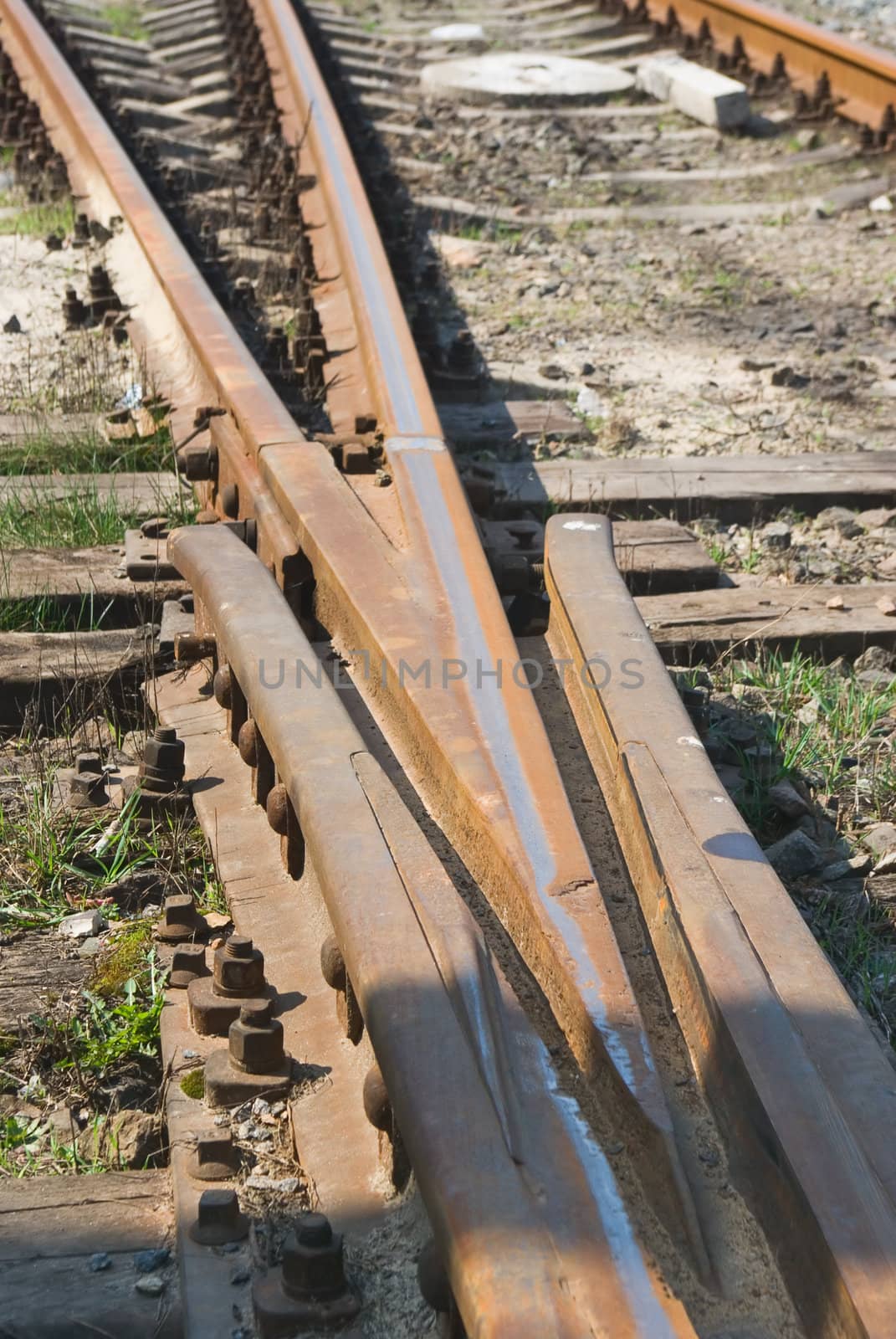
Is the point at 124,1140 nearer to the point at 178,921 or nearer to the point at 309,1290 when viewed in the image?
the point at 178,921

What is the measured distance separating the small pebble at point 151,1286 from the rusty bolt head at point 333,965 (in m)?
0.43

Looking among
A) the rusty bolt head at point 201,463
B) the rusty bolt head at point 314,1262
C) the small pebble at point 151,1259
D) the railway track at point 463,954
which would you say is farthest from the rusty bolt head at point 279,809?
the rusty bolt head at point 201,463

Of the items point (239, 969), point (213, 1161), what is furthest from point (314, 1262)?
point (239, 969)

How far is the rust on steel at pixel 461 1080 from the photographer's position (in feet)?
4.50

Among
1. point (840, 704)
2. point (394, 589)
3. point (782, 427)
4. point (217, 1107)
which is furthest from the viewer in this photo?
point (782, 427)

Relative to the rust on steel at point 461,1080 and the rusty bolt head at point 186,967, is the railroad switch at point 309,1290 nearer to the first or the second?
the rust on steel at point 461,1080

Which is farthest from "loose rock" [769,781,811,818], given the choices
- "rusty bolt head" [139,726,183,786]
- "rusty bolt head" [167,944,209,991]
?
"rusty bolt head" [167,944,209,991]

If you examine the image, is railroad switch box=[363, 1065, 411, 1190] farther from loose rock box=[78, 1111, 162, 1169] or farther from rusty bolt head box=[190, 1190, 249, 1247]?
loose rock box=[78, 1111, 162, 1169]

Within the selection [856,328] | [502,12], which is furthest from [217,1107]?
[502,12]

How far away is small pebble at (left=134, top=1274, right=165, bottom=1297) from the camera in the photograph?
1.73 meters

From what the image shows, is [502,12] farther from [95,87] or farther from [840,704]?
[840,704]

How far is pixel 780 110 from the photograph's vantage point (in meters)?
8.73

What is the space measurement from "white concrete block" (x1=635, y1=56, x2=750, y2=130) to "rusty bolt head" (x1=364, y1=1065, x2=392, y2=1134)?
7693 mm

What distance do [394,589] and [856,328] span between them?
11.6 feet
